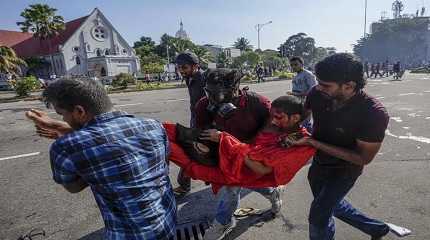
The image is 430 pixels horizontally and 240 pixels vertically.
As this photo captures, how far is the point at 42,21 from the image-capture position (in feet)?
135

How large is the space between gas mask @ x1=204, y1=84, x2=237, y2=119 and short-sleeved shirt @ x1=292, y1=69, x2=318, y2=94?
3586 millimetres

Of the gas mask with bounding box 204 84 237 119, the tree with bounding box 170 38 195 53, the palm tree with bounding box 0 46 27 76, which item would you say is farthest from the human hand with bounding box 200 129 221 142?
the tree with bounding box 170 38 195 53

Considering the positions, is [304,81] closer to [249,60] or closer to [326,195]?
[326,195]

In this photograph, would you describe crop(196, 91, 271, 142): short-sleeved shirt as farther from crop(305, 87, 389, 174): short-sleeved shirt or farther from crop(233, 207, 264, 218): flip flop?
crop(233, 207, 264, 218): flip flop

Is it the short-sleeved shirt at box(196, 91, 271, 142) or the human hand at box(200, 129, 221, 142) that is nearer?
the human hand at box(200, 129, 221, 142)

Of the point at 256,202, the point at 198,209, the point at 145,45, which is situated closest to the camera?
the point at 198,209

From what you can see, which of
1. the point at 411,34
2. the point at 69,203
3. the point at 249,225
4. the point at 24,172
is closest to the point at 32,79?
the point at 24,172

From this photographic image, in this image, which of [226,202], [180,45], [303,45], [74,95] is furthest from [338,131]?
[303,45]

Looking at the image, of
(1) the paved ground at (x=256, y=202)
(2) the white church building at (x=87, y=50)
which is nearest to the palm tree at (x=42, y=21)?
(2) the white church building at (x=87, y=50)

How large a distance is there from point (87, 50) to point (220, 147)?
5107 cm

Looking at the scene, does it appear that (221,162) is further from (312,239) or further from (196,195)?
(196,195)

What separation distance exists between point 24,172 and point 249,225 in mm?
4204

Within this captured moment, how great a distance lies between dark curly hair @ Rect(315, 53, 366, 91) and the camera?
220cm

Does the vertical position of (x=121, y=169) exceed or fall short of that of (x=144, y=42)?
it falls short
